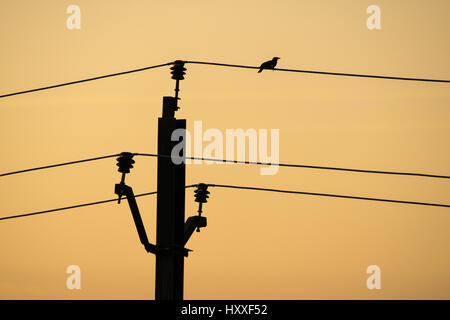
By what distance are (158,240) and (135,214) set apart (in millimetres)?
572

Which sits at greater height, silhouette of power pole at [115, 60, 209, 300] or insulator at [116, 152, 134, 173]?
insulator at [116, 152, 134, 173]

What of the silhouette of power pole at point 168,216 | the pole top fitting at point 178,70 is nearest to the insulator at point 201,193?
the silhouette of power pole at point 168,216

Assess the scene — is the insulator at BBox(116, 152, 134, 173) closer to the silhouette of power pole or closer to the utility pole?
the silhouette of power pole

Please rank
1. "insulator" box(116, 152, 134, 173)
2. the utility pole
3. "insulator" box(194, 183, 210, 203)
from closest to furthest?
the utility pole
"insulator" box(116, 152, 134, 173)
"insulator" box(194, 183, 210, 203)

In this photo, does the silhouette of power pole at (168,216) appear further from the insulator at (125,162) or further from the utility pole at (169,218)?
the insulator at (125,162)

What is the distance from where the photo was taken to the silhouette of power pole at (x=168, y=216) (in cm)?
1208

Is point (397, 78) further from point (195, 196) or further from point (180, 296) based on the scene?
point (180, 296)

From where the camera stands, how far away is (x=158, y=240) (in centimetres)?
1223

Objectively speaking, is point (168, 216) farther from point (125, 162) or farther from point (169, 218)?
point (125, 162)

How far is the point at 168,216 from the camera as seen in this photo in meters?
12.2

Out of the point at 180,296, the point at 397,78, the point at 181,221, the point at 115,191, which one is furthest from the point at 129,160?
the point at 397,78

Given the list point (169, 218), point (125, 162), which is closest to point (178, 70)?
point (125, 162)

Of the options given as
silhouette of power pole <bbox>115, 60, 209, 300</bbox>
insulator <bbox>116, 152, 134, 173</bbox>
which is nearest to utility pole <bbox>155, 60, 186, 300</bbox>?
silhouette of power pole <bbox>115, 60, 209, 300</bbox>

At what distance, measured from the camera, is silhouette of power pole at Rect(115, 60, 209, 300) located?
12078 mm
